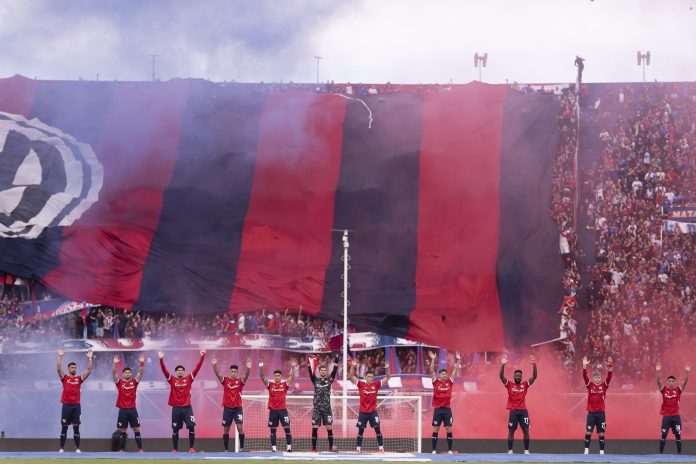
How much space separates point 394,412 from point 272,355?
5.34 meters

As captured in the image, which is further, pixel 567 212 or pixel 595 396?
pixel 567 212

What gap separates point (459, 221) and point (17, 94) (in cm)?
1427

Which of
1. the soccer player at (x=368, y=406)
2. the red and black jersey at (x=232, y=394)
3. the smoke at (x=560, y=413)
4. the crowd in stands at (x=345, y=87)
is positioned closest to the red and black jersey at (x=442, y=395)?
the soccer player at (x=368, y=406)

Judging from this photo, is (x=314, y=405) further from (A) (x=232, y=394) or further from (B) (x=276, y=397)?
(A) (x=232, y=394)

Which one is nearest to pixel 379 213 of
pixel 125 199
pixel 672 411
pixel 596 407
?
pixel 125 199

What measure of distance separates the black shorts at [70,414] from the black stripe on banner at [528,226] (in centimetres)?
1226

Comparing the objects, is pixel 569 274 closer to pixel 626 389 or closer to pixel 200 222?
pixel 626 389

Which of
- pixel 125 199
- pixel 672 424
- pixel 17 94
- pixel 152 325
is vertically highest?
pixel 17 94

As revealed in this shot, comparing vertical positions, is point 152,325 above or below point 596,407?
above

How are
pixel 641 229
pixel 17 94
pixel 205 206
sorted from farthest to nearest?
1. pixel 17 94
2. pixel 641 229
3. pixel 205 206

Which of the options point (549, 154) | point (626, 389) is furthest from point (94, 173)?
point (626, 389)

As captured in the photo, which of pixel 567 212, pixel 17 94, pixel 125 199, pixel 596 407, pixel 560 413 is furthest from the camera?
pixel 17 94

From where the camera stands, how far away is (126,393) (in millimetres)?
22750

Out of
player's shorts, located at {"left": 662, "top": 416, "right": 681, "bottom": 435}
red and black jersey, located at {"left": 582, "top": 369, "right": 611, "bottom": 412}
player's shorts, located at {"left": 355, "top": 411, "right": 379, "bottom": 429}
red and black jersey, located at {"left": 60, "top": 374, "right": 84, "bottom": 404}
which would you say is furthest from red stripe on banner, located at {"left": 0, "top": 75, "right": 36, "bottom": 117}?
player's shorts, located at {"left": 662, "top": 416, "right": 681, "bottom": 435}
